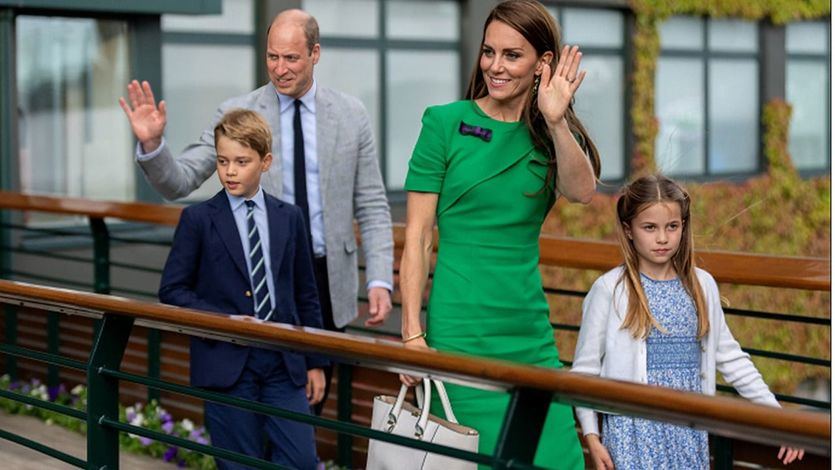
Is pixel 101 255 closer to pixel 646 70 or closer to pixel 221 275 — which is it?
pixel 221 275

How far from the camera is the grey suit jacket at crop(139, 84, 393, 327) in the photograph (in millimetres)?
5117

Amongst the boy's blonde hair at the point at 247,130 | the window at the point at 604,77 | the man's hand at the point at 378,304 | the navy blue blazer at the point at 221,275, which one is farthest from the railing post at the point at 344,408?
the window at the point at 604,77

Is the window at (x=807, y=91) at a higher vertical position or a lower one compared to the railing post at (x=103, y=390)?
higher

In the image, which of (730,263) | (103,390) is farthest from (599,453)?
(730,263)

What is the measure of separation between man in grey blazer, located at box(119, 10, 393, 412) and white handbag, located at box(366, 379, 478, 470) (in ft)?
4.85

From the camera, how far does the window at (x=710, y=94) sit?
20.1 metres

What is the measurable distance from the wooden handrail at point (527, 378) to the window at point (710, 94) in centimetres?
1606

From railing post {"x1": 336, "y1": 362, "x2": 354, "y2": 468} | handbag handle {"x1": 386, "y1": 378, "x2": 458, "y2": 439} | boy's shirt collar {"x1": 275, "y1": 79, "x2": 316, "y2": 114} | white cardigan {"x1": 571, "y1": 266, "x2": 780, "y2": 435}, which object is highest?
boy's shirt collar {"x1": 275, "y1": 79, "x2": 316, "y2": 114}

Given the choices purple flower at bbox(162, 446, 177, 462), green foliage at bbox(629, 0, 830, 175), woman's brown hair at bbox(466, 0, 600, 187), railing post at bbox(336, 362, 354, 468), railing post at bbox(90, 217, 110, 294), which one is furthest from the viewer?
green foliage at bbox(629, 0, 830, 175)

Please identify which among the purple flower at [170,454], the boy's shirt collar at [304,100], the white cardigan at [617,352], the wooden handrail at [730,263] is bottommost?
the purple flower at [170,454]

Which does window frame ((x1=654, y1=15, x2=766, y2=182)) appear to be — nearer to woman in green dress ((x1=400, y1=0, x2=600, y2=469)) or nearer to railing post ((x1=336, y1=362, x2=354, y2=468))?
railing post ((x1=336, y1=362, x2=354, y2=468))

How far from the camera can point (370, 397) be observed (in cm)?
730

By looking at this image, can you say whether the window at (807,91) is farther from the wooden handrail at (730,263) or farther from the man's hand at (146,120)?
the man's hand at (146,120)

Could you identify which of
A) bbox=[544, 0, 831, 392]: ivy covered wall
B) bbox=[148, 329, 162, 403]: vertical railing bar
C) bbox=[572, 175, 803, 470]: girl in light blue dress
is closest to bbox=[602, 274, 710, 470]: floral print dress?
bbox=[572, 175, 803, 470]: girl in light blue dress
